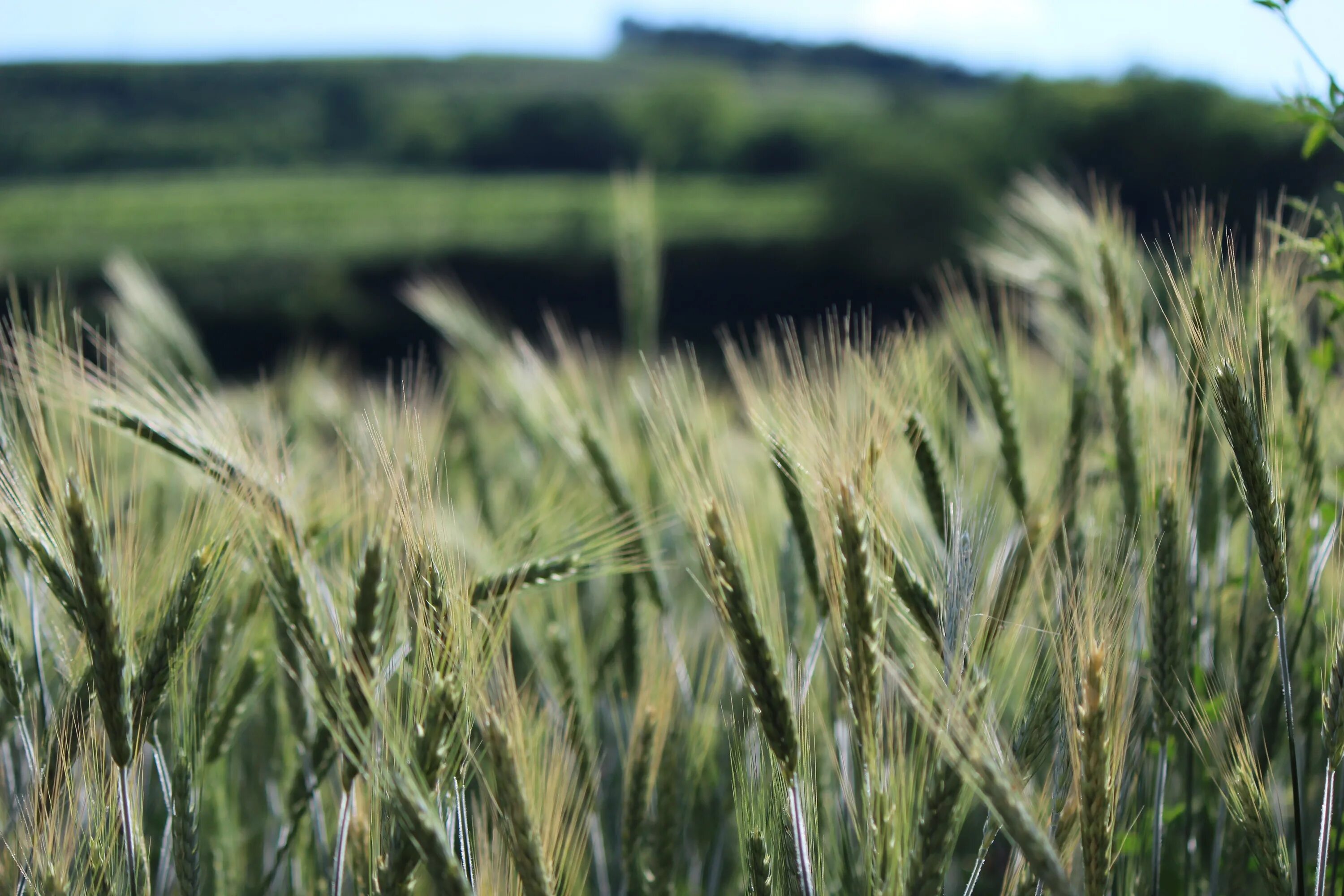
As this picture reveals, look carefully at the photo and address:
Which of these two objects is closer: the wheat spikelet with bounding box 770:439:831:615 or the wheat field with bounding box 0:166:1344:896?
the wheat field with bounding box 0:166:1344:896

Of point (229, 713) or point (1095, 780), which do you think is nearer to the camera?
point (1095, 780)

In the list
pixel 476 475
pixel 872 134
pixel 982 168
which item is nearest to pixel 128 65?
pixel 872 134

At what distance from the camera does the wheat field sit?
0.94 metres

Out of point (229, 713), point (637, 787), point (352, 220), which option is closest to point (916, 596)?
point (637, 787)

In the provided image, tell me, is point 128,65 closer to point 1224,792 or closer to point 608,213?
point 608,213

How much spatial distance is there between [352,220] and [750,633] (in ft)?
79.8

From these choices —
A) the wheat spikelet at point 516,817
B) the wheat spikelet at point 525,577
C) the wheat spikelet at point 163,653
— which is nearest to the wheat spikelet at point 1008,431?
the wheat spikelet at point 525,577

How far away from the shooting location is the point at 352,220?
23234 millimetres

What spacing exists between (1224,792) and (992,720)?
414mm

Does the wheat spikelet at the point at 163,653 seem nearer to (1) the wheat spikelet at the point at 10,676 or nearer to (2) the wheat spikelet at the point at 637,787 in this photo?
(1) the wheat spikelet at the point at 10,676

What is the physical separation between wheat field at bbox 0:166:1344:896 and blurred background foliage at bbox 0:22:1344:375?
697 mm

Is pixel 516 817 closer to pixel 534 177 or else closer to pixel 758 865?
pixel 758 865

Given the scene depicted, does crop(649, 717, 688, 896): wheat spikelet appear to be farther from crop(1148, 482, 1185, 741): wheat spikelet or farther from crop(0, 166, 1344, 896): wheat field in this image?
crop(1148, 482, 1185, 741): wheat spikelet

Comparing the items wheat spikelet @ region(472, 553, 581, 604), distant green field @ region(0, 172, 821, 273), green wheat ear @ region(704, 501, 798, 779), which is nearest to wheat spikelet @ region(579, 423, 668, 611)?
wheat spikelet @ region(472, 553, 581, 604)
